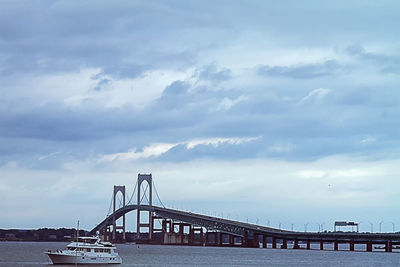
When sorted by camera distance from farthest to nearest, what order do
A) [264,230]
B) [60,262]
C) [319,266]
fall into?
[264,230] < [319,266] < [60,262]

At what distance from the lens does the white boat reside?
288 feet

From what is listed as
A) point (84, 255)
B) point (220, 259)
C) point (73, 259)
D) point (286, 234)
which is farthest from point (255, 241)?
point (73, 259)

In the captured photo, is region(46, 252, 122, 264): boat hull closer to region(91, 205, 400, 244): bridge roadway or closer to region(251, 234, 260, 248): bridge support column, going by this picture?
→ region(91, 205, 400, 244): bridge roadway

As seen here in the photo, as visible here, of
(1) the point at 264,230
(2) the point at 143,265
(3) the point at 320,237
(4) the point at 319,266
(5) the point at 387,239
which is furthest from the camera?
(1) the point at 264,230

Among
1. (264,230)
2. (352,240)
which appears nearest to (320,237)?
(352,240)

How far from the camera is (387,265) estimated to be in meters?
106

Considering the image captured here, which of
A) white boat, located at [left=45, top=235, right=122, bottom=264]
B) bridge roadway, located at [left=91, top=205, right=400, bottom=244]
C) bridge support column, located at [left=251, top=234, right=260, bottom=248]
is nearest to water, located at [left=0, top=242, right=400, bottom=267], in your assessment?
white boat, located at [left=45, top=235, right=122, bottom=264]

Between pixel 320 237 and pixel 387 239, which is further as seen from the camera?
pixel 320 237

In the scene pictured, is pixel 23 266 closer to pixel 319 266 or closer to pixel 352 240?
pixel 319 266

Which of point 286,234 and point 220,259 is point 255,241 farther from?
point 220,259

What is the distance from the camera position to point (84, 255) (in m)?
A: 88.8

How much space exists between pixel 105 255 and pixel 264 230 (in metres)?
96.1

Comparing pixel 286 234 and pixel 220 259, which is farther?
pixel 286 234

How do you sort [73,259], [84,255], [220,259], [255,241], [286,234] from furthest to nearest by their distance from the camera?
[255,241] → [286,234] → [220,259] → [84,255] → [73,259]
